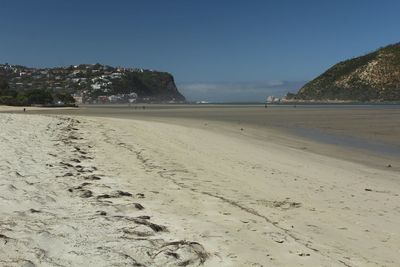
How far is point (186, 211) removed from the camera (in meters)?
6.57

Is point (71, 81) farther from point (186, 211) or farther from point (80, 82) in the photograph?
point (186, 211)

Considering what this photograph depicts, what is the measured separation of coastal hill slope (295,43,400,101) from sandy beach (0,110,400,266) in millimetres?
144569

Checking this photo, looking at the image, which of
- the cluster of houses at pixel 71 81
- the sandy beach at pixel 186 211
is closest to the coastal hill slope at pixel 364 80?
the cluster of houses at pixel 71 81

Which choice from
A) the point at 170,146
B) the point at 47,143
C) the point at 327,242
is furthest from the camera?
the point at 170,146

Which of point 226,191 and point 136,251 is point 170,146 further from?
point 136,251

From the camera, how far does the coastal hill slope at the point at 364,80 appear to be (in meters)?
149

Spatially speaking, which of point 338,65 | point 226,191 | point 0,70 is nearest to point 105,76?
point 0,70

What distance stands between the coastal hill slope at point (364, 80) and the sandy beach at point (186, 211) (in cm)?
14457

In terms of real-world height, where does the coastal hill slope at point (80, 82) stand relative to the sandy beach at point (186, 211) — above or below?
above

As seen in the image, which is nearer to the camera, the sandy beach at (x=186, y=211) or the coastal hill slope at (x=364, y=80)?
the sandy beach at (x=186, y=211)

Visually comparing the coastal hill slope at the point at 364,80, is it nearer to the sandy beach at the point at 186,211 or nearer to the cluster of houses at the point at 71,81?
the cluster of houses at the point at 71,81

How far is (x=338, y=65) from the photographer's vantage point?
7328 inches

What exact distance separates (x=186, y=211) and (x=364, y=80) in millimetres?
163586

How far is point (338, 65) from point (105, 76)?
301 feet
